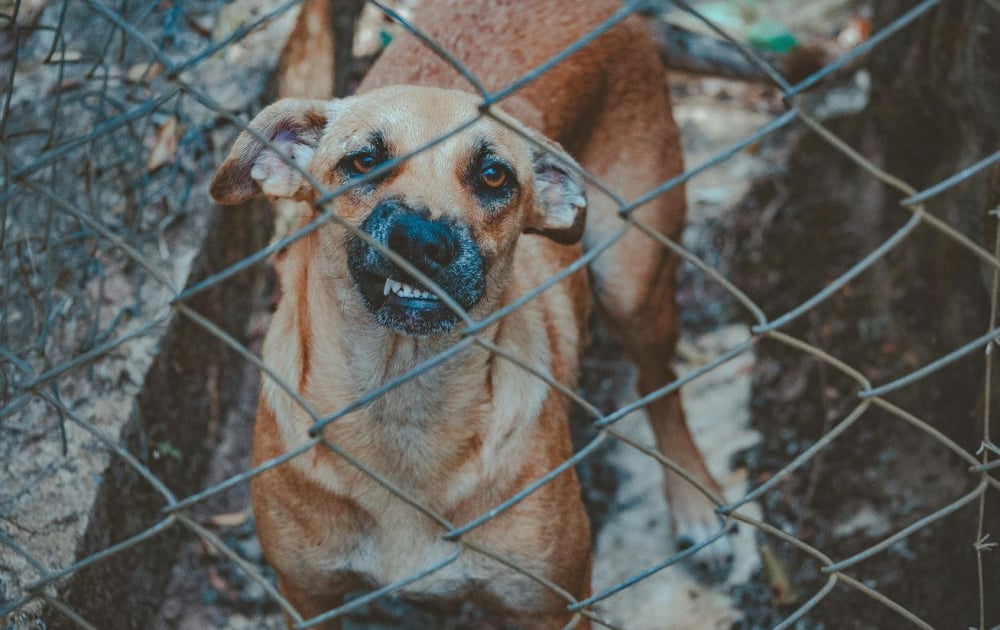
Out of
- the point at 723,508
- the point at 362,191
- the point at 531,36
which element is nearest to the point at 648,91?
the point at 531,36

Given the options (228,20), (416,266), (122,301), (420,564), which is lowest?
(420,564)

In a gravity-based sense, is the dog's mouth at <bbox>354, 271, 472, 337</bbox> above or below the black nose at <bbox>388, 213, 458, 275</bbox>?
below

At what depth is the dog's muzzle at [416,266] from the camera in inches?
87.0

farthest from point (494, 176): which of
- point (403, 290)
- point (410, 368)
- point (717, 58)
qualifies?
point (717, 58)

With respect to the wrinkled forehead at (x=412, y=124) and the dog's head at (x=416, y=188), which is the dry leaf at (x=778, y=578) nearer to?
the dog's head at (x=416, y=188)

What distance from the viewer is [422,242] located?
2.20 meters

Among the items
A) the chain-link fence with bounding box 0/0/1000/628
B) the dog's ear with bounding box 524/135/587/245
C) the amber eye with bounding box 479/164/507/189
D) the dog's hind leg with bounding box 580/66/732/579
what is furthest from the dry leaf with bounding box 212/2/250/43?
the amber eye with bounding box 479/164/507/189

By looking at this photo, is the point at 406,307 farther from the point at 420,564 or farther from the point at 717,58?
the point at 717,58

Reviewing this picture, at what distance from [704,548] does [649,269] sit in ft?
3.41

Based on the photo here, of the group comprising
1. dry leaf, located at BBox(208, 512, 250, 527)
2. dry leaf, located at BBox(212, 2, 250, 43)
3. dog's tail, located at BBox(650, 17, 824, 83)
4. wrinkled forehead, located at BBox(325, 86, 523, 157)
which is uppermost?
dry leaf, located at BBox(212, 2, 250, 43)

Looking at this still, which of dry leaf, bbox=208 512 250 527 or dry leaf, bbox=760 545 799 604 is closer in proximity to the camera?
dry leaf, bbox=760 545 799 604

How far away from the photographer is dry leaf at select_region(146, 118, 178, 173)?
3.92 m

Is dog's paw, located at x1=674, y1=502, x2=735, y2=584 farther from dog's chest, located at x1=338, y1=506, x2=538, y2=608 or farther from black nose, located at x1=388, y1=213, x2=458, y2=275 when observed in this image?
black nose, located at x1=388, y1=213, x2=458, y2=275

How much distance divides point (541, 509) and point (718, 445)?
183 cm
